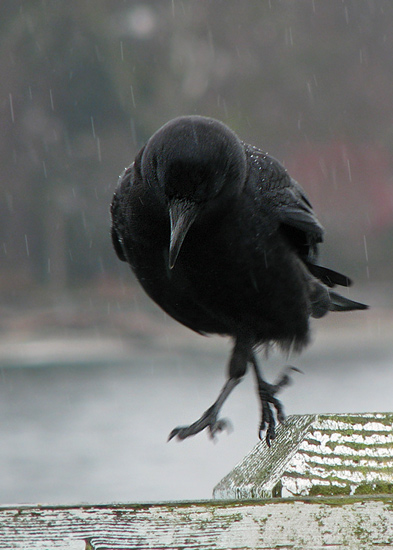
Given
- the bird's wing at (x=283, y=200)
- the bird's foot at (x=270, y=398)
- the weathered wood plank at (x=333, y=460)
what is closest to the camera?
the weathered wood plank at (x=333, y=460)

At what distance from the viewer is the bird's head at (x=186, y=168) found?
2.33 meters

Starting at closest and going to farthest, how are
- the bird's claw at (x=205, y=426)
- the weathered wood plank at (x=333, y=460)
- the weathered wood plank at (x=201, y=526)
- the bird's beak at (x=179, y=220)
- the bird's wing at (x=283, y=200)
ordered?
1. the weathered wood plank at (x=201, y=526)
2. the weathered wood plank at (x=333, y=460)
3. the bird's beak at (x=179, y=220)
4. the bird's claw at (x=205, y=426)
5. the bird's wing at (x=283, y=200)

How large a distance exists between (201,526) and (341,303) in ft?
8.44

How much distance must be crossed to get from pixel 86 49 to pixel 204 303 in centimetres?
581

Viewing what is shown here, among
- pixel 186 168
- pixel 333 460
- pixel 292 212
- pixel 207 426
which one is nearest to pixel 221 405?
pixel 207 426

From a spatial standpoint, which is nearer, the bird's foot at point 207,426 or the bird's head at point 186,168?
the bird's head at point 186,168

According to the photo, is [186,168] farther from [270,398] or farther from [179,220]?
[270,398]

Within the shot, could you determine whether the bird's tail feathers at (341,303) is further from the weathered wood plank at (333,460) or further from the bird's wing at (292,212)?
the weathered wood plank at (333,460)

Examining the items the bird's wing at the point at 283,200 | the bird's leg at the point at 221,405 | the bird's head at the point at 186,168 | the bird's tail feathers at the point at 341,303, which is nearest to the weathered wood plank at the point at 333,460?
the bird's head at the point at 186,168

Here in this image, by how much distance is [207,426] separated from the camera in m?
2.81

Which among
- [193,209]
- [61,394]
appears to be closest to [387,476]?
[193,209]

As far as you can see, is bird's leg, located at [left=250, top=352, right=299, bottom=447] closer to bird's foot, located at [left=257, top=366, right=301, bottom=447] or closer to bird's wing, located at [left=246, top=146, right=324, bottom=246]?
bird's foot, located at [left=257, top=366, right=301, bottom=447]

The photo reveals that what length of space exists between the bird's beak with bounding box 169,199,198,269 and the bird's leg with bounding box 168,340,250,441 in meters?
0.69

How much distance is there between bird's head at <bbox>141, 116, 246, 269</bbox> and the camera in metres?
2.33
